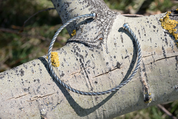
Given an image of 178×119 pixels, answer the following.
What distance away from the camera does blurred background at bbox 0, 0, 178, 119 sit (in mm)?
2029

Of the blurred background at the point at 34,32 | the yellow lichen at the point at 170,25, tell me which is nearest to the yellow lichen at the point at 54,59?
the yellow lichen at the point at 170,25

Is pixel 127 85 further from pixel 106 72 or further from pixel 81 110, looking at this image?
pixel 81 110

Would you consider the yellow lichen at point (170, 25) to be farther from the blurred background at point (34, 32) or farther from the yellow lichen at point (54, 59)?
the blurred background at point (34, 32)

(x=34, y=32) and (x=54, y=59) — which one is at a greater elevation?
(x=34, y=32)

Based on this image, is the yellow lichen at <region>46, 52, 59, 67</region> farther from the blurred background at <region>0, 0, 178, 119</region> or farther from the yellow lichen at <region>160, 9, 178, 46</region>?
the blurred background at <region>0, 0, 178, 119</region>

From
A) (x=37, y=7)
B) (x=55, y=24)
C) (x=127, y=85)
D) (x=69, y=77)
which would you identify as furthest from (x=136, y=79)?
(x=37, y=7)

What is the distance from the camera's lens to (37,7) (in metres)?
2.25

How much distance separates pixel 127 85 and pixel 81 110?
0.80ft

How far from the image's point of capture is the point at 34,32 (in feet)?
7.14

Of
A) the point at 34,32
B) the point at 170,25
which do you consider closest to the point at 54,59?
the point at 170,25

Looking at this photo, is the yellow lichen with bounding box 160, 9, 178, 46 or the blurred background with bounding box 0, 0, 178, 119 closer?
the yellow lichen with bounding box 160, 9, 178, 46

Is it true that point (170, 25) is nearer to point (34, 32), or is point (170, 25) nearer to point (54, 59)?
point (54, 59)

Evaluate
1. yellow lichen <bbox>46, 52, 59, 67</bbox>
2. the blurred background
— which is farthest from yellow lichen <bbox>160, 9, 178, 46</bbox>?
the blurred background

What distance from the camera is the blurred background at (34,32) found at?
→ 2.03 meters
